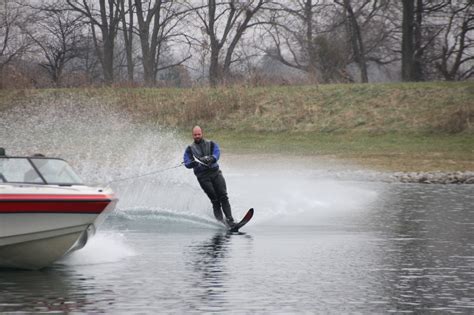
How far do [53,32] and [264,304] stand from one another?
65.8 meters

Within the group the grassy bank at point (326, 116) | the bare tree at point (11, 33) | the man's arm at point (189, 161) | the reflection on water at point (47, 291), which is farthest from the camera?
the bare tree at point (11, 33)

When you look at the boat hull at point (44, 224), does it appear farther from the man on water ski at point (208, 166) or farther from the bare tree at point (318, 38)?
the bare tree at point (318, 38)

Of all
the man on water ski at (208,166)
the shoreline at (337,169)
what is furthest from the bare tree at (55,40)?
the man on water ski at (208,166)

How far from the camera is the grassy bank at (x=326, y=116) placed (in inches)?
1620

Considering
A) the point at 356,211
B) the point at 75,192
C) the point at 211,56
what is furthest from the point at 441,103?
the point at 75,192

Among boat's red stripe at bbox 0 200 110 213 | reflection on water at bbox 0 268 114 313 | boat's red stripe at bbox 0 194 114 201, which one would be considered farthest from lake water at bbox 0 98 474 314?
boat's red stripe at bbox 0 194 114 201

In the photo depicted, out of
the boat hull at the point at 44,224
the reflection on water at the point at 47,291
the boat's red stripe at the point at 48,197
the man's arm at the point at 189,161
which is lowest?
the reflection on water at the point at 47,291

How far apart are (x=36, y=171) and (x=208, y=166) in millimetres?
5664

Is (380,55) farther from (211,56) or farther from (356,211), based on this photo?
(356,211)

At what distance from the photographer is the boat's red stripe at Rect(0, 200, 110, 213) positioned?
14398 millimetres

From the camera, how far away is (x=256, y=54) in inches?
3206

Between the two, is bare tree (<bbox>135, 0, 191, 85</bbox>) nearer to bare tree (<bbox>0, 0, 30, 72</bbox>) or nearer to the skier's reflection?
bare tree (<bbox>0, 0, 30, 72</bbox>)

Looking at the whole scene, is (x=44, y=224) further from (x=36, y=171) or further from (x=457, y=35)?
(x=457, y=35)

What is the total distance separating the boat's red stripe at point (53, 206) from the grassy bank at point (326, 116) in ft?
75.9
